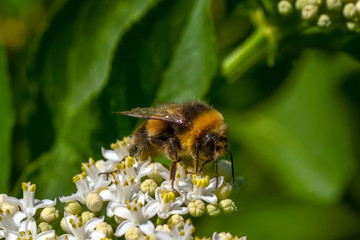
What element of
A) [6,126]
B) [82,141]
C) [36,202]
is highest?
[6,126]

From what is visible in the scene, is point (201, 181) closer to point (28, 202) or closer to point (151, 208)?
point (151, 208)

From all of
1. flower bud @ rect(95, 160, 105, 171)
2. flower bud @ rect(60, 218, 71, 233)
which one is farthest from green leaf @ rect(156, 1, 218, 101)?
flower bud @ rect(60, 218, 71, 233)

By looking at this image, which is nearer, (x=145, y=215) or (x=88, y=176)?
(x=145, y=215)

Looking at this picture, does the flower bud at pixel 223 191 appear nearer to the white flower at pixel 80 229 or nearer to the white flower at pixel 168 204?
the white flower at pixel 168 204

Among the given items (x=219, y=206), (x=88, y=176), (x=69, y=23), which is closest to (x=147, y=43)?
(x=69, y=23)

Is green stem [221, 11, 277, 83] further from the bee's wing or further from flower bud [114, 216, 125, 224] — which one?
flower bud [114, 216, 125, 224]

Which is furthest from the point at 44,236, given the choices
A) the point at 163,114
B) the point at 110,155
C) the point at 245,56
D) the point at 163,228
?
the point at 245,56

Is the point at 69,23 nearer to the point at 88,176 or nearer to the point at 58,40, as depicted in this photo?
the point at 58,40

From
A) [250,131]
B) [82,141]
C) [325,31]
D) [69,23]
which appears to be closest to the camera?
[82,141]
